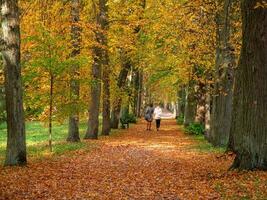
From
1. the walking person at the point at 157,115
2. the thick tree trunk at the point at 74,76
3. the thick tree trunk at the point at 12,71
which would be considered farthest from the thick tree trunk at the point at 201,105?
the thick tree trunk at the point at 12,71

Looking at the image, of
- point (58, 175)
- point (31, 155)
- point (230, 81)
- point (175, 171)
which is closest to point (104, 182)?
point (58, 175)

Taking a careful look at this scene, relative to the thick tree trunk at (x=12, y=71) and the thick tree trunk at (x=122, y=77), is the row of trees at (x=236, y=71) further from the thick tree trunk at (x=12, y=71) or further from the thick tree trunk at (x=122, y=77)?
the thick tree trunk at (x=12, y=71)

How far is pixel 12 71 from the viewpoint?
13289 millimetres

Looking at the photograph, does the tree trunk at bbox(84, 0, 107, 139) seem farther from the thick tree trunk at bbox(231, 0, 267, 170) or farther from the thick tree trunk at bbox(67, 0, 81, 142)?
the thick tree trunk at bbox(231, 0, 267, 170)

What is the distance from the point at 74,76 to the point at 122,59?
1442 cm

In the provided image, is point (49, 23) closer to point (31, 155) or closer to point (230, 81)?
point (31, 155)

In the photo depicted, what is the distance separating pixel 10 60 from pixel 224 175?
6.95 metres

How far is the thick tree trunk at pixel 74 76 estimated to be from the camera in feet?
62.4

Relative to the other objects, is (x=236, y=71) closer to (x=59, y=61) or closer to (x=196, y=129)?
(x=59, y=61)

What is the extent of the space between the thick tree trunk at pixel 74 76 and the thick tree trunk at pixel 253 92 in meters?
8.36

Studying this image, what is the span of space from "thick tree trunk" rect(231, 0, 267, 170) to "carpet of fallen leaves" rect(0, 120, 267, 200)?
0.56m

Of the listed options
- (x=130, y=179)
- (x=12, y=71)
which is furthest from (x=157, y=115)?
(x=130, y=179)

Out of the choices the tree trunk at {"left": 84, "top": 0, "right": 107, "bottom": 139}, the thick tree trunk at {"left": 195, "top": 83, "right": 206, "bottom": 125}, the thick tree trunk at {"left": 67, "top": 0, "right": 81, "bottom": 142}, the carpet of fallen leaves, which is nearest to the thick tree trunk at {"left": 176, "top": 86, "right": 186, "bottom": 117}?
the thick tree trunk at {"left": 195, "top": 83, "right": 206, "bottom": 125}

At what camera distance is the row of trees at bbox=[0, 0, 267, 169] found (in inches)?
460
